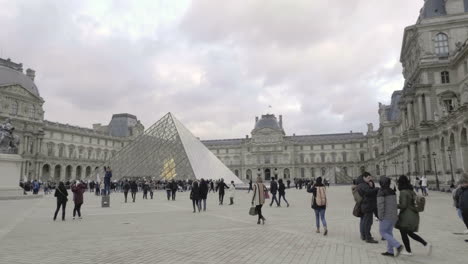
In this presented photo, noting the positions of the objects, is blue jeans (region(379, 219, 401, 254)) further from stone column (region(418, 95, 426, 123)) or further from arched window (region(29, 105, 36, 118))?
arched window (region(29, 105, 36, 118))

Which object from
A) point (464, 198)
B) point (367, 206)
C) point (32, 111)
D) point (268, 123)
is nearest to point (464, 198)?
point (464, 198)

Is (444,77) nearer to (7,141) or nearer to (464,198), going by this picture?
(464,198)

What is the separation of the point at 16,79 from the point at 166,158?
3387 cm

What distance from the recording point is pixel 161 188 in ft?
114

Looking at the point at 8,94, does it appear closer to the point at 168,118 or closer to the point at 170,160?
the point at 168,118

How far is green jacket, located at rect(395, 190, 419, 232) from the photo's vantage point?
5.39m

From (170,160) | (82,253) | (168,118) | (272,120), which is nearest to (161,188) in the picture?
(170,160)

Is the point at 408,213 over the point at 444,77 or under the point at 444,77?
under

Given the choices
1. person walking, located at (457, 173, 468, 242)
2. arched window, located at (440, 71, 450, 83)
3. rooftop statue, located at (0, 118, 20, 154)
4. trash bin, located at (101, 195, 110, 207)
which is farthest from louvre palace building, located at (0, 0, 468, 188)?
rooftop statue, located at (0, 118, 20, 154)

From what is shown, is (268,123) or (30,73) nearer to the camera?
(30,73)

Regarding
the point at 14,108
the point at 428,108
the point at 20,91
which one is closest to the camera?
the point at 428,108

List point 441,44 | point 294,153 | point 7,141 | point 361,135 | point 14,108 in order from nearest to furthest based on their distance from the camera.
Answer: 1. point 7,141
2. point 441,44
3. point 14,108
4. point 294,153
5. point 361,135

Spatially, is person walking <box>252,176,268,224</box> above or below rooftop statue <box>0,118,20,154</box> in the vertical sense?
below

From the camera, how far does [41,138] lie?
54.8 m
